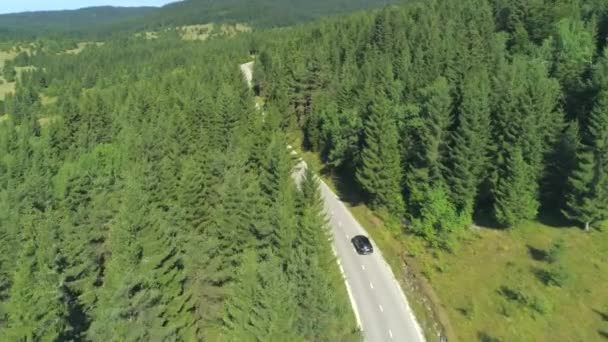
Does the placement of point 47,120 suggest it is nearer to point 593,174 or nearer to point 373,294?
point 373,294

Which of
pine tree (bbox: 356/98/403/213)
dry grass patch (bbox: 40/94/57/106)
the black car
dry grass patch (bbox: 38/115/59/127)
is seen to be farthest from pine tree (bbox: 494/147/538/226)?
dry grass patch (bbox: 40/94/57/106)

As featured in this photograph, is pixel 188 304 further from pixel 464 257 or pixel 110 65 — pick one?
pixel 110 65

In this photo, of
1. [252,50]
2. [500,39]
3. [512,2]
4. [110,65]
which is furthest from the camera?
[110,65]

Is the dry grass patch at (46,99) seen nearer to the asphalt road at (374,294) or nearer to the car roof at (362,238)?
the asphalt road at (374,294)

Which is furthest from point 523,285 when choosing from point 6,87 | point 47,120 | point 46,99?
point 6,87

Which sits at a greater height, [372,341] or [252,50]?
[252,50]

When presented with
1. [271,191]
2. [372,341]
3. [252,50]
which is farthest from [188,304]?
[252,50]
